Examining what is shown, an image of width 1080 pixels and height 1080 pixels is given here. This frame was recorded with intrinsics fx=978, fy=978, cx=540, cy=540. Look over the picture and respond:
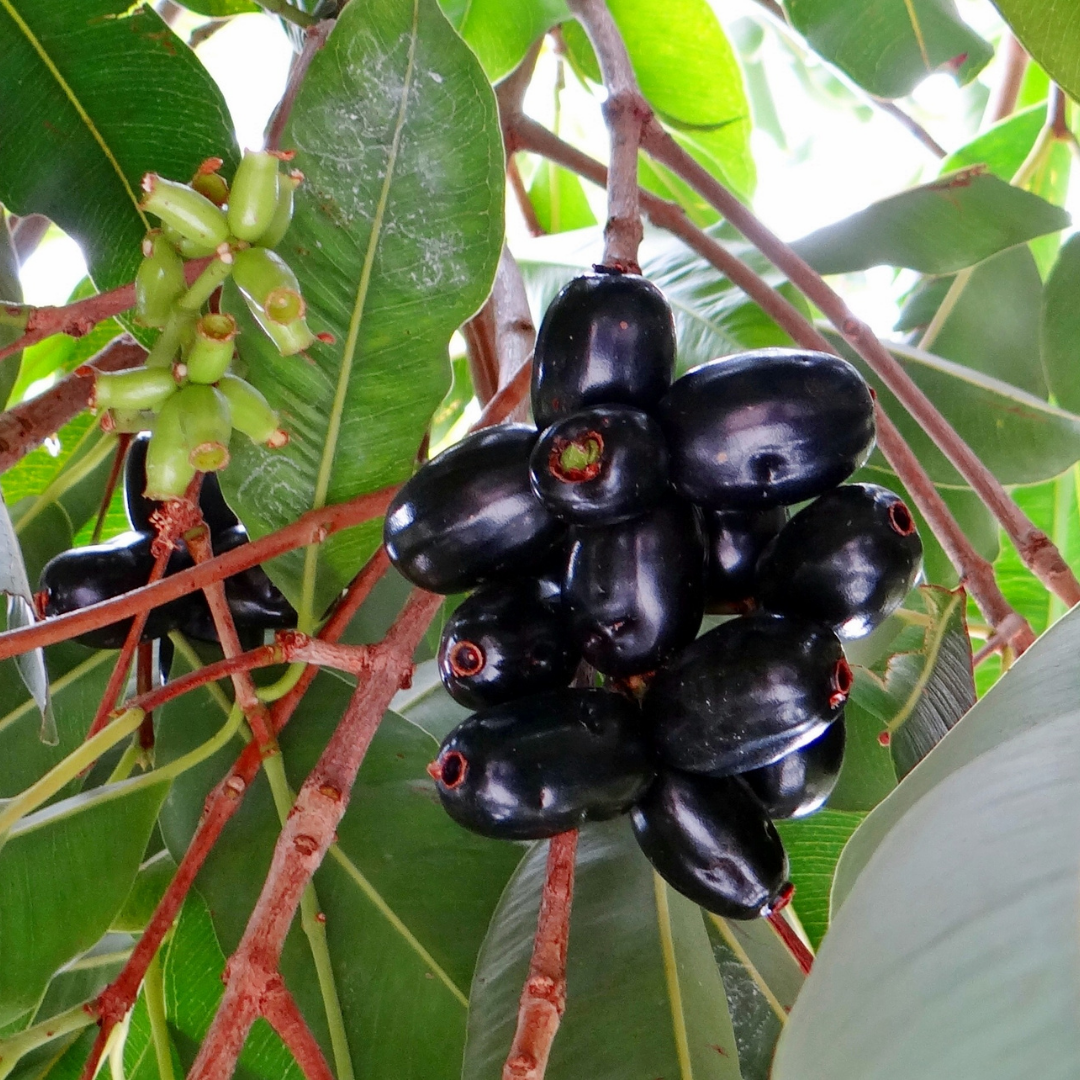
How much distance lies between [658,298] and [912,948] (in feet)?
1.09

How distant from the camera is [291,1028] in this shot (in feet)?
1.40

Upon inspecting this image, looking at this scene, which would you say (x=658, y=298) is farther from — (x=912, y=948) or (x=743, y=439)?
(x=912, y=948)

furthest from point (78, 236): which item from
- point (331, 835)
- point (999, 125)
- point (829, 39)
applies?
point (999, 125)

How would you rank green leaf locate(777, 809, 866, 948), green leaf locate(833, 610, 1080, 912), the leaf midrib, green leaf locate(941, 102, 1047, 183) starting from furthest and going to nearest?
green leaf locate(941, 102, 1047, 183) < green leaf locate(777, 809, 866, 948) < the leaf midrib < green leaf locate(833, 610, 1080, 912)

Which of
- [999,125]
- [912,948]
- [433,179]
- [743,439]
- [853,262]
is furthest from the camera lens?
[999,125]

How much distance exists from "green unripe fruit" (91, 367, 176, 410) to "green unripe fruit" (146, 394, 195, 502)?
12 mm

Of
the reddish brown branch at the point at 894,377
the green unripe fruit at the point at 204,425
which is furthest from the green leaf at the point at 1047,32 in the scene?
the green unripe fruit at the point at 204,425

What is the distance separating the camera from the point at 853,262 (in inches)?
36.2

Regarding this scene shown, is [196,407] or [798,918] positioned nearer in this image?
[196,407]

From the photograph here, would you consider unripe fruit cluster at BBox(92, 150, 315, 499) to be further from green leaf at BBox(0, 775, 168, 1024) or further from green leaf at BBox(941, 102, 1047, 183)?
green leaf at BBox(941, 102, 1047, 183)

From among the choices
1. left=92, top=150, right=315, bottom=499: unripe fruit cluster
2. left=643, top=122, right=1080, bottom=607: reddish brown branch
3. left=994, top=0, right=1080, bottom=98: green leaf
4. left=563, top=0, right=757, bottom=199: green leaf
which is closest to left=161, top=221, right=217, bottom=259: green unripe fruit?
left=92, top=150, right=315, bottom=499: unripe fruit cluster

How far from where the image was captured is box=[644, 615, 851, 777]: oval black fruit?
0.44m

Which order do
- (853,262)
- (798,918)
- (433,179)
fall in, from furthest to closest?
(853,262) → (798,918) → (433,179)

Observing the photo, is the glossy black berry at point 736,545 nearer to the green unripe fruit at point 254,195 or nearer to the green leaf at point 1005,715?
the green leaf at point 1005,715
